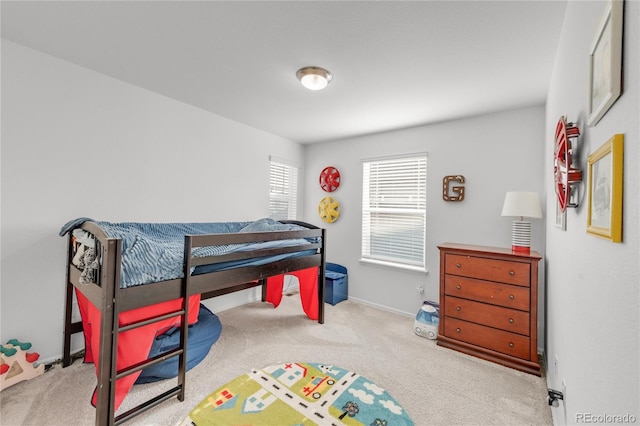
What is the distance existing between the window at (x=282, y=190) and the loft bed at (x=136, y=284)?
60.7 inches

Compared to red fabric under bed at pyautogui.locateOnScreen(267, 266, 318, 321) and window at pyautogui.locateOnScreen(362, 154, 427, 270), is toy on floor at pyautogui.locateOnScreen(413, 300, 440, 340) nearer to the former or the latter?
window at pyautogui.locateOnScreen(362, 154, 427, 270)

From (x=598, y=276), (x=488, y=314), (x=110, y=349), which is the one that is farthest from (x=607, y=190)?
(x=110, y=349)

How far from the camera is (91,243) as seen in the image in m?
1.61

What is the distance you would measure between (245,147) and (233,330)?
2179mm

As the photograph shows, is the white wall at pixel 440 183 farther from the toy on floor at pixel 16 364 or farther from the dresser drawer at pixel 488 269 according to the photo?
the toy on floor at pixel 16 364

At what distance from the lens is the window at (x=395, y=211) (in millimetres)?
3289

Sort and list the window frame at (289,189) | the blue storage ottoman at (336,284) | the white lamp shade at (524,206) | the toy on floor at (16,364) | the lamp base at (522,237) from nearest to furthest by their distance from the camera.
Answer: the toy on floor at (16,364), the white lamp shade at (524,206), the lamp base at (522,237), the blue storage ottoman at (336,284), the window frame at (289,189)

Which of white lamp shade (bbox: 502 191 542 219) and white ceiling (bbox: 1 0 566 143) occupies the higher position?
white ceiling (bbox: 1 0 566 143)

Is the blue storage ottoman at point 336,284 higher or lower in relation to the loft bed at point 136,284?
lower

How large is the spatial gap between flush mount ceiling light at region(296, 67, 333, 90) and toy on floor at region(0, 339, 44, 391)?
2.77 metres

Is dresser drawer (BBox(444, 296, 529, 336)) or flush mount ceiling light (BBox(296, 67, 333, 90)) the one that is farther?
dresser drawer (BBox(444, 296, 529, 336))

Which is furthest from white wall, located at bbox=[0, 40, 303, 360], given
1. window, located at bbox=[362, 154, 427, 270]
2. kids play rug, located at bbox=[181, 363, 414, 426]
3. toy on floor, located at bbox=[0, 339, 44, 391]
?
window, located at bbox=[362, 154, 427, 270]

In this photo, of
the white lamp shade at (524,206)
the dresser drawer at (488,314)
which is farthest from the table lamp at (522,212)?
the dresser drawer at (488,314)

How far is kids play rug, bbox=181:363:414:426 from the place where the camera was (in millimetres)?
1599
